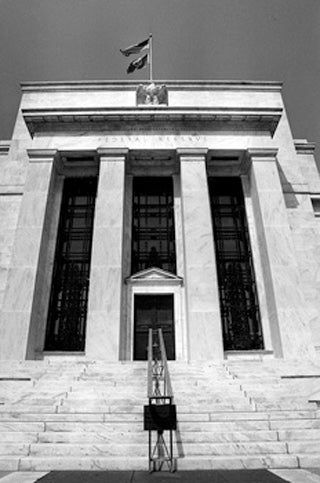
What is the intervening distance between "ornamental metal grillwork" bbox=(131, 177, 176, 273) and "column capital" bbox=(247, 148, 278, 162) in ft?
16.4

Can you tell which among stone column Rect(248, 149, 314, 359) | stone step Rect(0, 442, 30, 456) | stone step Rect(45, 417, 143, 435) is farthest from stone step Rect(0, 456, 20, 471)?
stone column Rect(248, 149, 314, 359)

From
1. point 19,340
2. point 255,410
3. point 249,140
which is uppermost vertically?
point 249,140

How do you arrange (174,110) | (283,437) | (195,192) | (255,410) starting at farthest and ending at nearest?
1. (174,110)
2. (195,192)
3. (255,410)
4. (283,437)

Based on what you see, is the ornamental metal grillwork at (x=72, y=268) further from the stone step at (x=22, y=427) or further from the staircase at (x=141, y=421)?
the stone step at (x=22, y=427)

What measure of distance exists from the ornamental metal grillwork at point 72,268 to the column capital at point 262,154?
9.36 metres

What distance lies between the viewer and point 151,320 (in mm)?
17906

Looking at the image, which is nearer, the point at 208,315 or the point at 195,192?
the point at 208,315

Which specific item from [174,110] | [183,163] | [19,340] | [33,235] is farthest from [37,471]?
[174,110]

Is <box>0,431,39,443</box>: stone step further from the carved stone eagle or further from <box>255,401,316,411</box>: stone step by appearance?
the carved stone eagle

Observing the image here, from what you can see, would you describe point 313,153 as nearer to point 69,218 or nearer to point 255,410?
point 69,218

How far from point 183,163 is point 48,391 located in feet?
44.8

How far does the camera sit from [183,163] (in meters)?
19.9

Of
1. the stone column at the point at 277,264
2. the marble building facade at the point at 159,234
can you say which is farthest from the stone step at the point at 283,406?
the stone column at the point at 277,264

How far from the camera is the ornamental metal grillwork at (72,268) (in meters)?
17.7
